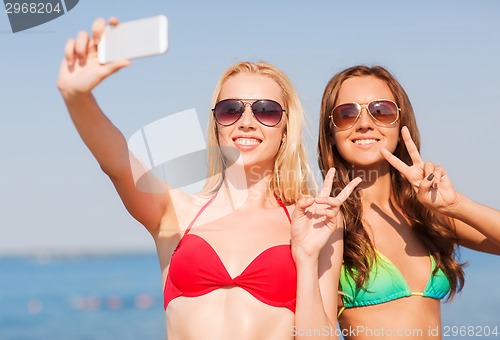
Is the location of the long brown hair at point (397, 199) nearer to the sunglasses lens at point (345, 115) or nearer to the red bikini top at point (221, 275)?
the sunglasses lens at point (345, 115)

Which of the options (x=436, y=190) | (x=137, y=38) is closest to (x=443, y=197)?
(x=436, y=190)

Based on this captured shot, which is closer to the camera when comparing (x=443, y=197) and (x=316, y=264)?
(x=316, y=264)

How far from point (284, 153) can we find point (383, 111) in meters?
0.79

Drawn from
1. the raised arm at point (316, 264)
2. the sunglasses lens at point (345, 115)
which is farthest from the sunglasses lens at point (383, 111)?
the raised arm at point (316, 264)

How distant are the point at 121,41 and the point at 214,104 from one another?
164 cm

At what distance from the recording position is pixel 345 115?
4781 millimetres

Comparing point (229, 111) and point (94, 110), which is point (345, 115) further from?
point (94, 110)

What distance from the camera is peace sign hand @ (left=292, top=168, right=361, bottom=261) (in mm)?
3955

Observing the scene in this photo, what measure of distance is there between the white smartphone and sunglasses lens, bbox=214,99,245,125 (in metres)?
1.40

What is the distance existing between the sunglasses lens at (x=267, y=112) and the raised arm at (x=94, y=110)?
2.91ft

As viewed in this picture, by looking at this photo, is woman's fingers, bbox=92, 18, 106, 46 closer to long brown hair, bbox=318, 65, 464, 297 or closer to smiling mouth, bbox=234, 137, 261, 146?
smiling mouth, bbox=234, 137, 261, 146

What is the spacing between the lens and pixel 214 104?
14.7 feet

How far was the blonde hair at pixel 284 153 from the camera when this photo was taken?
175 inches

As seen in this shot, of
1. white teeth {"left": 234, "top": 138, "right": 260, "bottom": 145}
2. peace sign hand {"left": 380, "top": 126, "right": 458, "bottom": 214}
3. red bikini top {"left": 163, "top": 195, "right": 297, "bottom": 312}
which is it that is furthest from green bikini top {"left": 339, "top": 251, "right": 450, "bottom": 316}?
white teeth {"left": 234, "top": 138, "right": 260, "bottom": 145}
